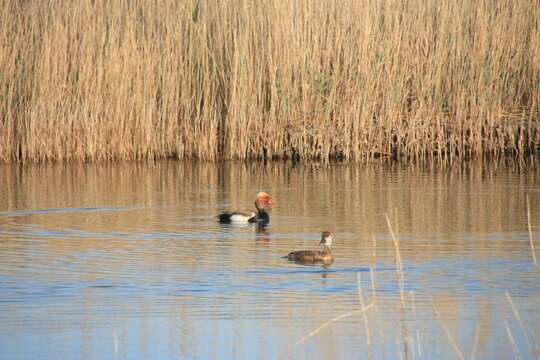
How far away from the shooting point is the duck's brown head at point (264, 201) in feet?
35.4

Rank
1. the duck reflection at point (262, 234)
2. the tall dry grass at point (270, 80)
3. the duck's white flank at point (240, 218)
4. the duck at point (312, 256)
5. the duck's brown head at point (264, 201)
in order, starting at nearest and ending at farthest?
the duck at point (312, 256) → the duck reflection at point (262, 234) → the duck's white flank at point (240, 218) → the duck's brown head at point (264, 201) → the tall dry grass at point (270, 80)

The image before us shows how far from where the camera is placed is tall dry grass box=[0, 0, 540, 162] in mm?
14031

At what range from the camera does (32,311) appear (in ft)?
22.0

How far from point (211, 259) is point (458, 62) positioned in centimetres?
678

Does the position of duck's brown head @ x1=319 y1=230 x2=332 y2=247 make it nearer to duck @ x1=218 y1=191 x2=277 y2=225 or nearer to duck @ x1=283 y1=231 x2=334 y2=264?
duck @ x1=283 y1=231 x2=334 y2=264

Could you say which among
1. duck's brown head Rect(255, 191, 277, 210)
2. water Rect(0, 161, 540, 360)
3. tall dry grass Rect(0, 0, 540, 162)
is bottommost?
water Rect(0, 161, 540, 360)

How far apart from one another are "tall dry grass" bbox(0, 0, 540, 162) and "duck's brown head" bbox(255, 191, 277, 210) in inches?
Answer: 124

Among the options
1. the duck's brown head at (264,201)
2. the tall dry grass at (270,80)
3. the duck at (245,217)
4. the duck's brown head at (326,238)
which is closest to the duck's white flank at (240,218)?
the duck at (245,217)

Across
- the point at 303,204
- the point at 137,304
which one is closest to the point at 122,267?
the point at 137,304

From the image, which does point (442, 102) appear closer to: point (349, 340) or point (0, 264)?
point (0, 264)

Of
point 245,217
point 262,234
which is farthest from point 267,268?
point 245,217

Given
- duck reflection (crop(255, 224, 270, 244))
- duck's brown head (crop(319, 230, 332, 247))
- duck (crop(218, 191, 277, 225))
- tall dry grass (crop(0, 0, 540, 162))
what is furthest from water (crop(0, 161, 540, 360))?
tall dry grass (crop(0, 0, 540, 162))

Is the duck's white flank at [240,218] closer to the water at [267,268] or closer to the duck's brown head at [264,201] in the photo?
the water at [267,268]

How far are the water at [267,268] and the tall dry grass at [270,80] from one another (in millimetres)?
1077
